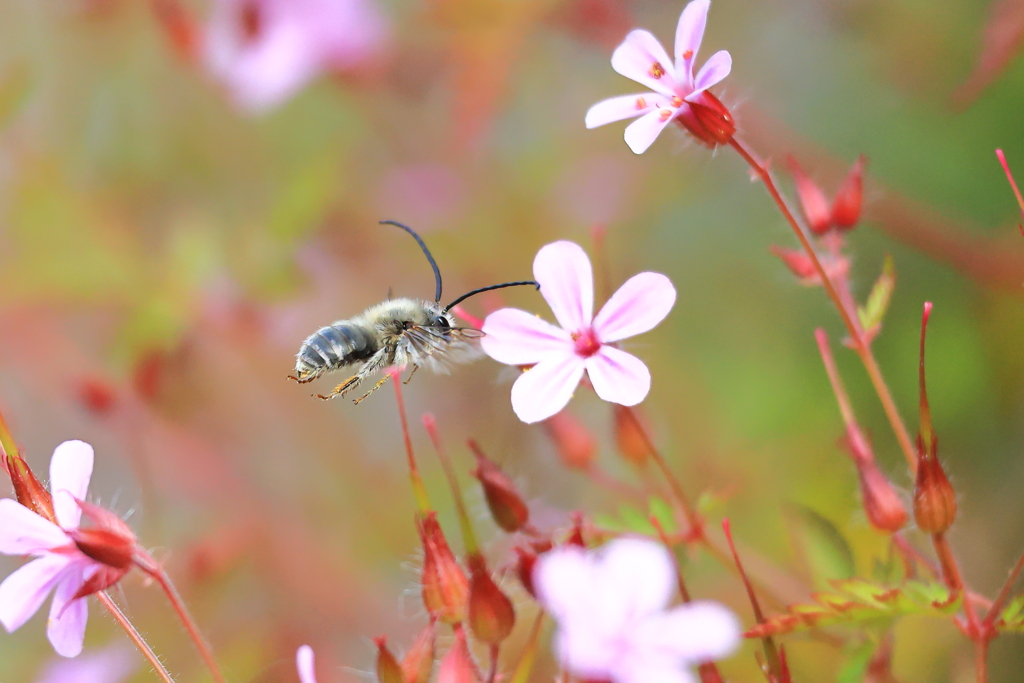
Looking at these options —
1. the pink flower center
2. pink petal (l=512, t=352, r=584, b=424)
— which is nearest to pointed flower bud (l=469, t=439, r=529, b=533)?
pink petal (l=512, t=352, r=584, b=424)

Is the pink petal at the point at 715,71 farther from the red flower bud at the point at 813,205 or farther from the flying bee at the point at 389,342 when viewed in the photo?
the flying bee at the point at 389,342

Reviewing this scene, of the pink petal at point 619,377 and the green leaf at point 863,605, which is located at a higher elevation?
the pink petal at point 619,377

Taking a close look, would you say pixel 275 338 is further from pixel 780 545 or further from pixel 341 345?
pixel 780 545

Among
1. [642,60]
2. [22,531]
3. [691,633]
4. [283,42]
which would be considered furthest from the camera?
[283,42]

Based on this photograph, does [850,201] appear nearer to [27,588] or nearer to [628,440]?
[628,440]

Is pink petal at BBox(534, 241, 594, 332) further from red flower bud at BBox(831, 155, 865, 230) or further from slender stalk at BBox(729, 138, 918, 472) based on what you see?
red flower bud at BBox(831, 155, 865, 230)

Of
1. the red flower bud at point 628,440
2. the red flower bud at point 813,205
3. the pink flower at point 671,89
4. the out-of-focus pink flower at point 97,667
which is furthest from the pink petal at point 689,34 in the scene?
the out-of-focus pink flower at point 97,667

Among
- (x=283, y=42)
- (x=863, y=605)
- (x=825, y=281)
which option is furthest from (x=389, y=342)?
(x=283, y=42)
